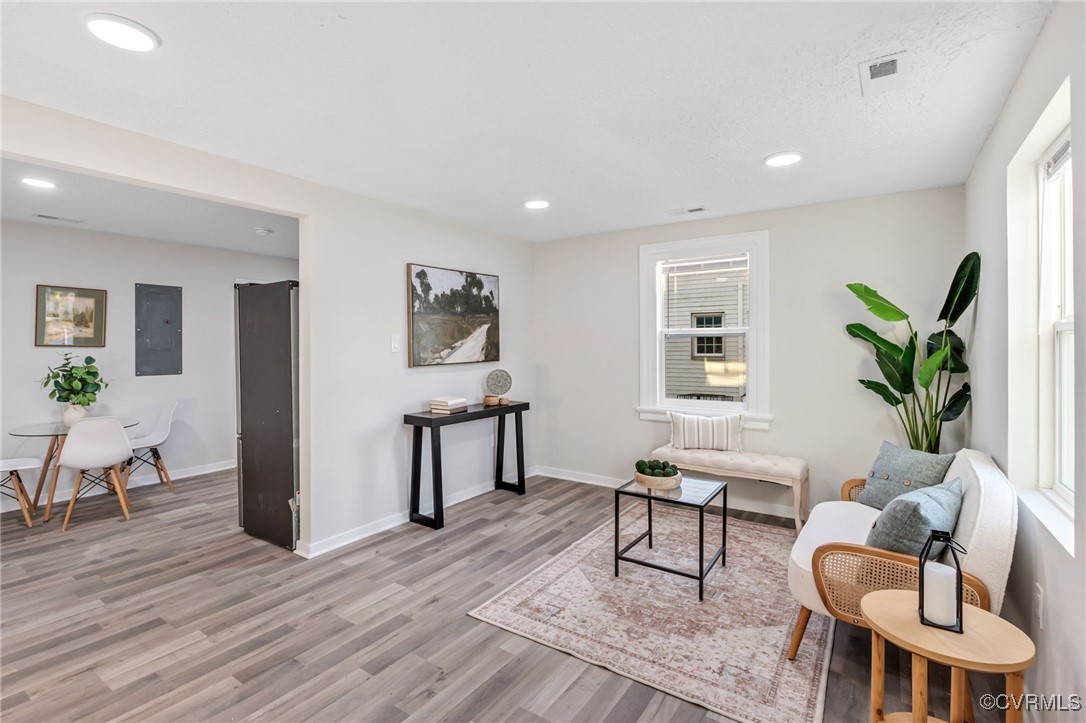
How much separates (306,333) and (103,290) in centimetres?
296

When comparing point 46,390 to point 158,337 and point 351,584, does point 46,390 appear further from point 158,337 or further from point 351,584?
point 351,584

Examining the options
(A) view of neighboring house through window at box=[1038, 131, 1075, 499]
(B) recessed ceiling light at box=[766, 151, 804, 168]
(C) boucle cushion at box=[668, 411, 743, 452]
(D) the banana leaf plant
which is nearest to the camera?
(A) view of neighboring house through window at box=[1038, 131, 1075, 499]

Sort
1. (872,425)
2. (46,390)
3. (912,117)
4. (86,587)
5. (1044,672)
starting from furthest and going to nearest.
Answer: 1. (46,390)
2. (872,425)
3. (86,587)
4. (912,117)
5. (1044,672)

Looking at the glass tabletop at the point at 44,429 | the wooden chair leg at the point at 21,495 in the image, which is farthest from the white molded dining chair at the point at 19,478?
the glass tabletop at the point at 44,429

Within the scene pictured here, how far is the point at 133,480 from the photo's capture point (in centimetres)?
509

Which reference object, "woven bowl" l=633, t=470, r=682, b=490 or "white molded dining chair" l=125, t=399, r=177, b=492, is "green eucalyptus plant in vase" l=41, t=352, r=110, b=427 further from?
"woven bowl" l=633, t=470, r=682, b=490

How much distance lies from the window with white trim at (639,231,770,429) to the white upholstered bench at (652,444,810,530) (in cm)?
39

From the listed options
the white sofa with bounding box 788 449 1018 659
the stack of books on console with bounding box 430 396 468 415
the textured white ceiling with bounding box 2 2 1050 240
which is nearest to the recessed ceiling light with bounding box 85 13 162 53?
the textured white ceiling with bounding box 2 2 1050 240

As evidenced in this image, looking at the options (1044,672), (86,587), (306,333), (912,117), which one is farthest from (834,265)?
(86,587)

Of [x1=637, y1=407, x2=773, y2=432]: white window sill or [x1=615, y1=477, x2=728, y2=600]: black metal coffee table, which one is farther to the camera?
[x1=637, y1=407, x2=773, y2=432]: white window sill

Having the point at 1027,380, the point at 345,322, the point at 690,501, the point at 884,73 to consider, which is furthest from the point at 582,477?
the point at 884,73

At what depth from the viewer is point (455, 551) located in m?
3.43

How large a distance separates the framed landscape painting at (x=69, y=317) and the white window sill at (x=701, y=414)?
5067 millimetres

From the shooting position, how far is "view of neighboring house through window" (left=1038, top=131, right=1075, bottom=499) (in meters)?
1.97
